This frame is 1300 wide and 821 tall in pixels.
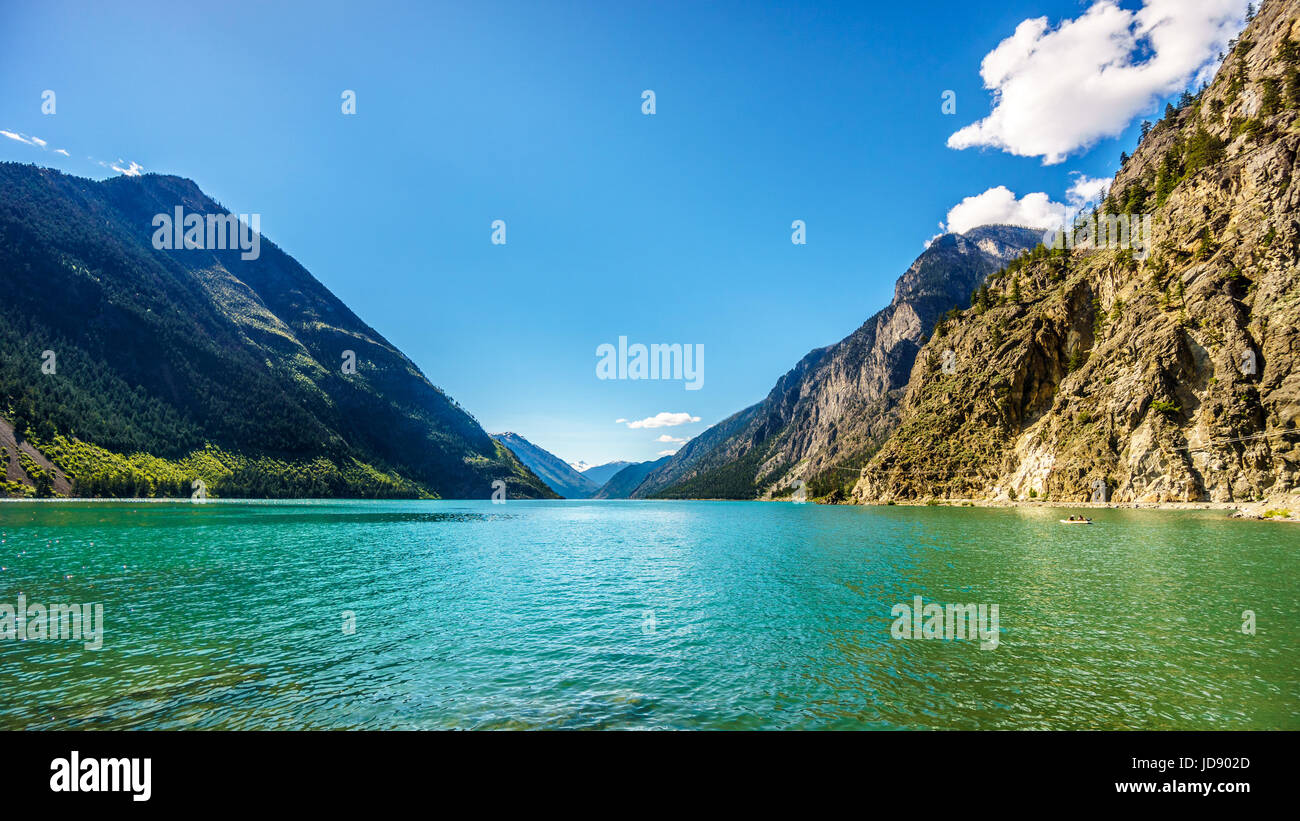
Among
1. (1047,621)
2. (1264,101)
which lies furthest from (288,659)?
(1264,101)

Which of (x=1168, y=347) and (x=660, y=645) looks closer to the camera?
(x=660, y=645)

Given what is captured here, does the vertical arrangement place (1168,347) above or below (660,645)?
above

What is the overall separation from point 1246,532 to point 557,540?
269 feet

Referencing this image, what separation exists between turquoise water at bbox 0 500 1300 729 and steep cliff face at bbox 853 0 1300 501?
2338 inches

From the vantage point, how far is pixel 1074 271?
14750cm

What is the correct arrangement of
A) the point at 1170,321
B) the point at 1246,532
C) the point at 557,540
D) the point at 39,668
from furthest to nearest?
the point at 1170,321 < the point at 557,540 < the point at 1246,532 < the point at 39,668

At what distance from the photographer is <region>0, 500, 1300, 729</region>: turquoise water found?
15039 millimetres

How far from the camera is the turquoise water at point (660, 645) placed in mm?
15039

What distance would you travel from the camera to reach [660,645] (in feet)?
72.6

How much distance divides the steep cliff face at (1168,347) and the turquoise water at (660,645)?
59387 mm

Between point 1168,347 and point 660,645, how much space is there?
426 ft

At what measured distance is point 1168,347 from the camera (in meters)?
99.9

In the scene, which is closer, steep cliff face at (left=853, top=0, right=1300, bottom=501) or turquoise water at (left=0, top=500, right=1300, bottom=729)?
turquoise water at (left=0, top=500, right=1300, bottom=729)
